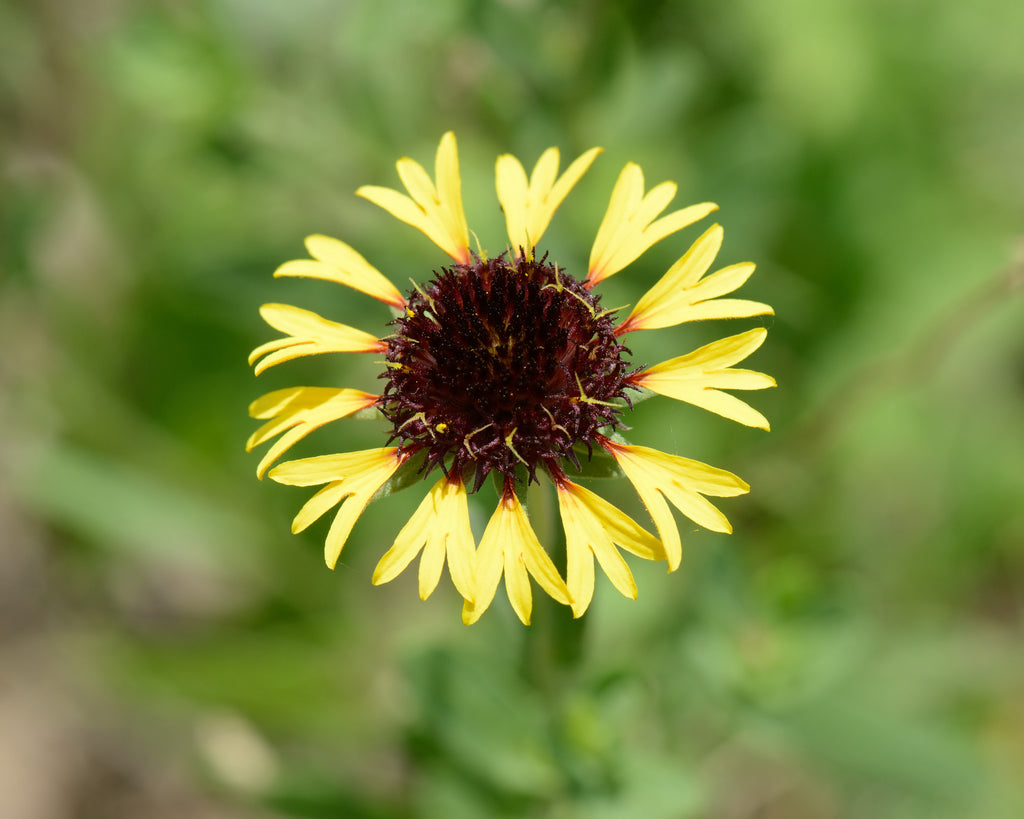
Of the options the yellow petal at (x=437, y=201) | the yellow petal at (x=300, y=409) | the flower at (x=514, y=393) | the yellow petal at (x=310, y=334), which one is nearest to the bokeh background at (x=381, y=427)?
the yellow petal at (x=437, y=201)

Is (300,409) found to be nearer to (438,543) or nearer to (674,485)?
(438,543)

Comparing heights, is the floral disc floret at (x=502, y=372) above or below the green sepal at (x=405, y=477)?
above

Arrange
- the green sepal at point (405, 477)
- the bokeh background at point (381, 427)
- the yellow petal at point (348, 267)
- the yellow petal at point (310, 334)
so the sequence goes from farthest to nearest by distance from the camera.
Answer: the bokeh background at point (381, 427), the yellow petal at point (348, 267), the yellow petal at point (310, 334), the green sepal at point (405, 477)

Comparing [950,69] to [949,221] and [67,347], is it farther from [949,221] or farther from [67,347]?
[67,347]

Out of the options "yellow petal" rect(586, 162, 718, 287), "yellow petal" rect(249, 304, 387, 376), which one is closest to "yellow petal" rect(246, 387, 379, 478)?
"yellow petal" rect(249, 304, 387, 376)

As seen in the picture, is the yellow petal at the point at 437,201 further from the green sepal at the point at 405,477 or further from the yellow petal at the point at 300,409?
the green sepal at the point at 405,477
